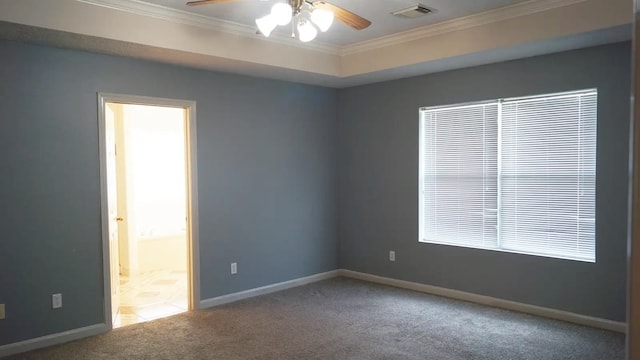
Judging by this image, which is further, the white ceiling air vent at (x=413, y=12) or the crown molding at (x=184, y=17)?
the white ceiling air vent at (x=413, y=12)

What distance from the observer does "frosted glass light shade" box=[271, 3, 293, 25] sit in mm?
2658

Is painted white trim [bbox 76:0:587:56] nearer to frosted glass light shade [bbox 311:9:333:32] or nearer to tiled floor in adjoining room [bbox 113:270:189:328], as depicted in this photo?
frosted glass light shade [bbox 311:9:333:32]

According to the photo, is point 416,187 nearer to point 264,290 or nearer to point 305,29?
point 264,290

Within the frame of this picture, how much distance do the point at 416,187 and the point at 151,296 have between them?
3256mm

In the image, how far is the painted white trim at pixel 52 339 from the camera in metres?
3.65

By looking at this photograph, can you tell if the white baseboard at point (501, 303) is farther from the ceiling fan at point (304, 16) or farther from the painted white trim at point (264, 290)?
the ceiling fan at point (304, 16)

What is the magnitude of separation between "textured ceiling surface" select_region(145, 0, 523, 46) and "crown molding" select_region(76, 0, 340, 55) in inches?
2.3

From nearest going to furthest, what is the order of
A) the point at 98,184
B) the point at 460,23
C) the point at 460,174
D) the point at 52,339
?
1. the point at 52,339
2. the point at 98,184
3. the point at 460,23
4. the point at 460,174

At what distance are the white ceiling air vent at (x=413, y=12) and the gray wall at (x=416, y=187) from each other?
1.15 meters

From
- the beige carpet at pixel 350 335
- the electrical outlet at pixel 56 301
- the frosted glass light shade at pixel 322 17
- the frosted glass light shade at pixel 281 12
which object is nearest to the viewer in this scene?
the frosted glass light shade at pixel 281 12

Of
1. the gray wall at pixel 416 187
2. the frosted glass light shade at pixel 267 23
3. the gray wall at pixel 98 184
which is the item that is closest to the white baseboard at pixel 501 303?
the gray wall at pixel 416 187

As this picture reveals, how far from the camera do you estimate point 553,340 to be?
3.80 m

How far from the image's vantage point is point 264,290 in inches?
209

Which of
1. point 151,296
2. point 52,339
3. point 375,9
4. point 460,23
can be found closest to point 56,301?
point 52,339
